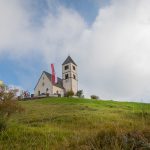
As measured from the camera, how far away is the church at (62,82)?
296 feet

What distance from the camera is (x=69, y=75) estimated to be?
306 feet

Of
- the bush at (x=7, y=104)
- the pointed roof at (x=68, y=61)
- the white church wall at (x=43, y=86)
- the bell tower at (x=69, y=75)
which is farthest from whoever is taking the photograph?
the pointed roof at (x=68, y=61)

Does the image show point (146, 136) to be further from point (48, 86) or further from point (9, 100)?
point (48, 86)

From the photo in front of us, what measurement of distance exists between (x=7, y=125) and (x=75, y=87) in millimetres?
77165

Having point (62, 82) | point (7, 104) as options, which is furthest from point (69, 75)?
point (7, 104)

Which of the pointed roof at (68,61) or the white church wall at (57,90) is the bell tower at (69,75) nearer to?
the pointed roof at (68,61)

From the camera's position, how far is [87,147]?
22.3 ft

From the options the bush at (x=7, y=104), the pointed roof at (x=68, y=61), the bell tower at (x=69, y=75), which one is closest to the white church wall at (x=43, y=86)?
the bell tower at (x=69, y=75)

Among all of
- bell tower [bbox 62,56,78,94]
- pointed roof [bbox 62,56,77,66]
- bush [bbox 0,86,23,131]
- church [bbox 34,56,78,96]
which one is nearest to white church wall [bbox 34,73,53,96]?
church [bbox 34,56,78,96]

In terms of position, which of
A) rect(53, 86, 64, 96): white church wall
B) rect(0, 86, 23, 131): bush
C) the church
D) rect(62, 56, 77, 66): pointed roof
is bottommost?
rect(0, 86, 23, 131): bush

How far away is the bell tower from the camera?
9181cm

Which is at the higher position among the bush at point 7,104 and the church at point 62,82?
the church at point 62,82

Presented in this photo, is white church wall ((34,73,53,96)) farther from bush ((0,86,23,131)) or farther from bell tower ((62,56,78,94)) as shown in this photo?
bush ((0,86,23,131))

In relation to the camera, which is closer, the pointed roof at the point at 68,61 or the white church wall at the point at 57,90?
the white church wall at the point at 57,90
